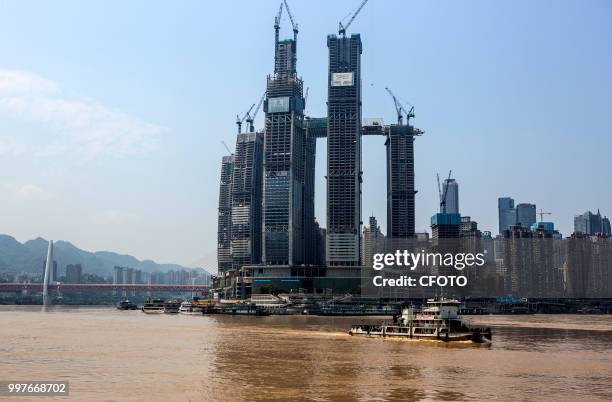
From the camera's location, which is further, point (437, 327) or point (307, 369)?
point (437, 327)

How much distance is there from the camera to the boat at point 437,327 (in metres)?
114

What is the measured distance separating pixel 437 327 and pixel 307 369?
150 feet

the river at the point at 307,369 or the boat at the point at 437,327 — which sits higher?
the boat at the point at 437,327

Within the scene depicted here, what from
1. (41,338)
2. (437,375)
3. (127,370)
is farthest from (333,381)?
(41,338)

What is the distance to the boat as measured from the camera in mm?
113625

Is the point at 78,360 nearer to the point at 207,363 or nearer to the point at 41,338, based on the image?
the point at 207,363

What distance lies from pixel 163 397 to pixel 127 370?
18374 millimetres

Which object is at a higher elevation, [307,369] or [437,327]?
[437,327]

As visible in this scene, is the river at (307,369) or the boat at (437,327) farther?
the boat at (437,327)

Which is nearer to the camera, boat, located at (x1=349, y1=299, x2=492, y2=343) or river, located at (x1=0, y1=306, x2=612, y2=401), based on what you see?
river, located at (x1=0, y1=306, x2=612, y2=401)

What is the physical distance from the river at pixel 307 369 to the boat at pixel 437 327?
363 cm

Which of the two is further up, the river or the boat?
the boat

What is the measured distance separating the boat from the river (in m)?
3.63

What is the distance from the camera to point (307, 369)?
74.8 m
